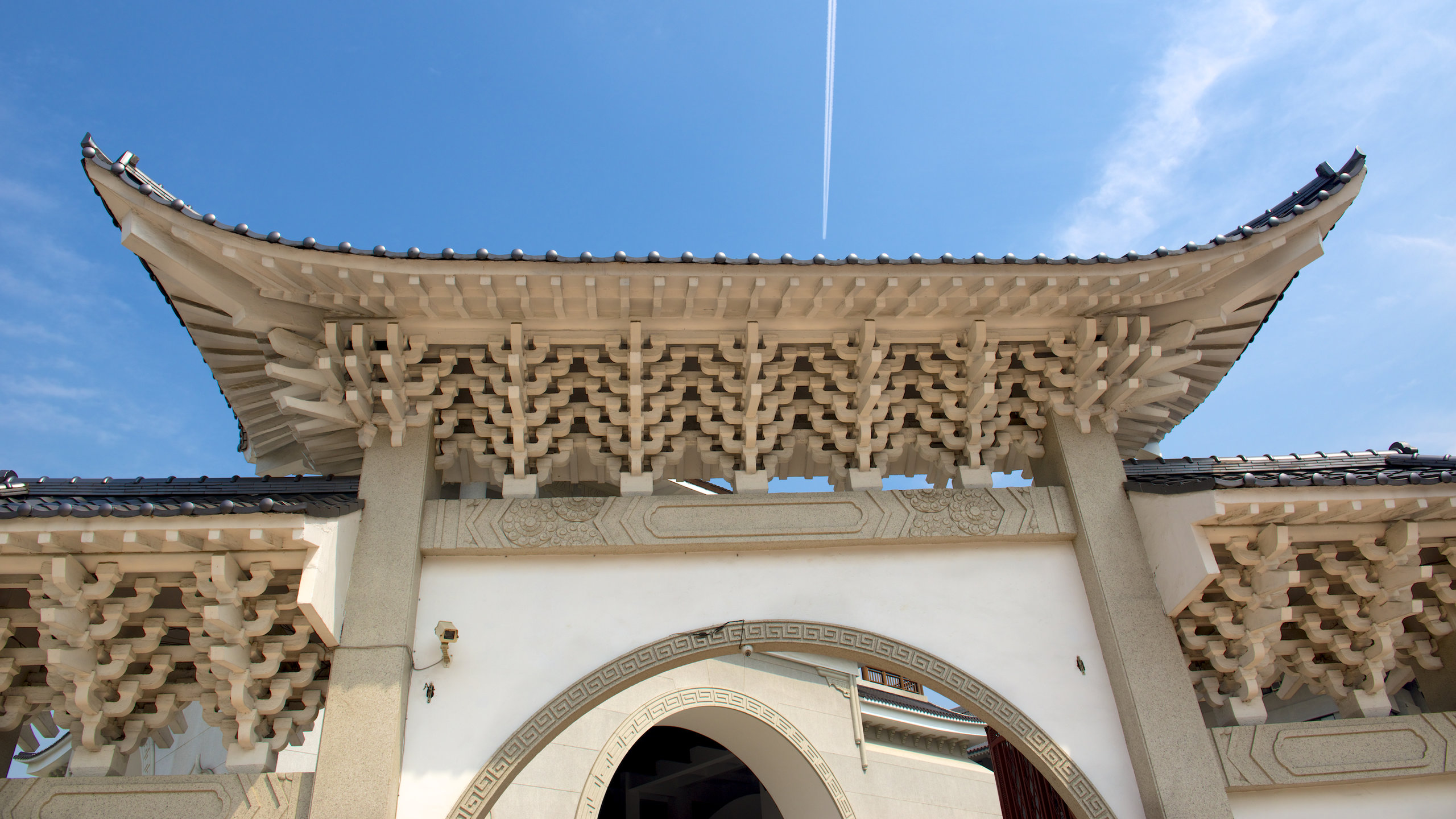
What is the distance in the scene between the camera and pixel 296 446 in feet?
17.6

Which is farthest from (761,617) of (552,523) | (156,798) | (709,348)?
(156,798)

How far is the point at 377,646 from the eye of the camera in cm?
402

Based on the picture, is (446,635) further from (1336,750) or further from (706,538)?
(1336,750)

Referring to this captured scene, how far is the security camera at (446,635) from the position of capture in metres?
4.02

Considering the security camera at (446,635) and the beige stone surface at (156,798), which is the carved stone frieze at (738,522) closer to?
the security camera at (446,635)

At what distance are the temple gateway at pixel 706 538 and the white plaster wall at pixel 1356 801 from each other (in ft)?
0.06

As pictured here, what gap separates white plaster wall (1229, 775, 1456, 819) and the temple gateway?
17mm

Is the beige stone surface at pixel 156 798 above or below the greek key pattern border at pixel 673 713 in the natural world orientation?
below

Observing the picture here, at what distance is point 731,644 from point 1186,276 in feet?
9.46

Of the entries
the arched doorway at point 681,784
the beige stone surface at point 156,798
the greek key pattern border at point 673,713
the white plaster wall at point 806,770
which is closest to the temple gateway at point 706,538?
the beige stone surface at point 156,798

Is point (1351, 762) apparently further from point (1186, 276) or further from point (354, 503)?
point (354, 503)

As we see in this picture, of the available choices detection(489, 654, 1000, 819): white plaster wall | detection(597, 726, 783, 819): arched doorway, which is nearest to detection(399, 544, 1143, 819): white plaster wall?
detection(489, 654, 1000, 819): white plaster wall

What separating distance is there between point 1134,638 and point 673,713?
4.86 metres

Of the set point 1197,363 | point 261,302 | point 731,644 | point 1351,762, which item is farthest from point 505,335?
point 1351,762
